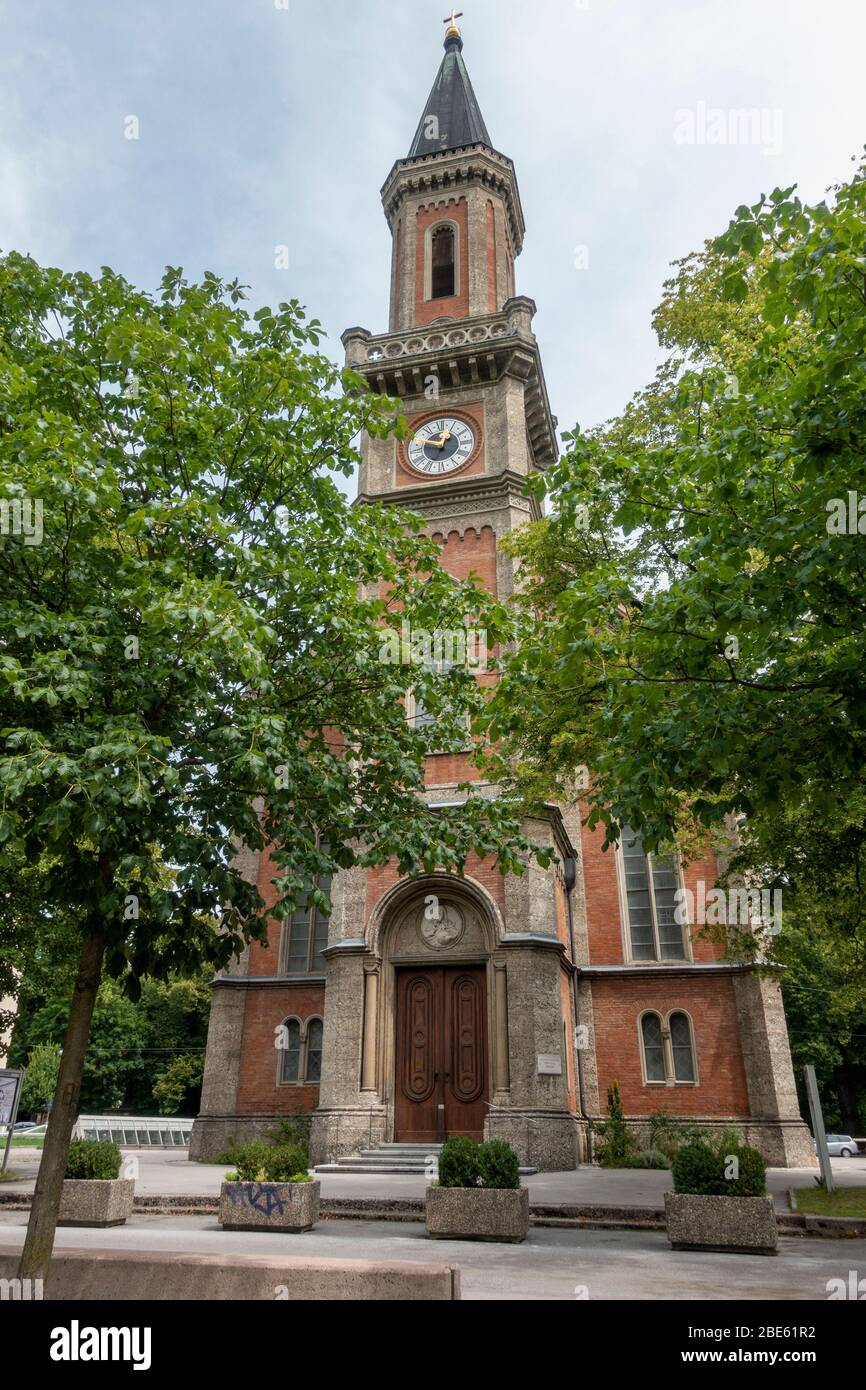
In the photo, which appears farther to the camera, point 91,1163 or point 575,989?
point 575,989

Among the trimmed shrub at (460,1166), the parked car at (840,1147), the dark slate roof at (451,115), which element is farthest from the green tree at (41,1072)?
the dark slate roof at (451,115)

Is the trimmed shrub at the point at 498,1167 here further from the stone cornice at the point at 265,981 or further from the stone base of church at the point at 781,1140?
the stone cornice at the point at 265,981

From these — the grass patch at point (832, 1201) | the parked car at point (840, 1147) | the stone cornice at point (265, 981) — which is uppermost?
the stone cornice at point (265, 981)

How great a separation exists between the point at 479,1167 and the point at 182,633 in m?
7.56

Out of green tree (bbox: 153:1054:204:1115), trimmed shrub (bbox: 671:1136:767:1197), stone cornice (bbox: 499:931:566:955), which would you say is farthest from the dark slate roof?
green tree (bbox: 153:1054:204:1115)

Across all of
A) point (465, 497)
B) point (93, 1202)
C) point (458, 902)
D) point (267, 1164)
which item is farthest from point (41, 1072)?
point (267, 1164)

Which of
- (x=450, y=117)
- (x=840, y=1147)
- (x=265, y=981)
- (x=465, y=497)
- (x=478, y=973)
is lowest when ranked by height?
(x=840, y=1147)

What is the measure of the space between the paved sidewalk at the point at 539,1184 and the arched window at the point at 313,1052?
3.18 m

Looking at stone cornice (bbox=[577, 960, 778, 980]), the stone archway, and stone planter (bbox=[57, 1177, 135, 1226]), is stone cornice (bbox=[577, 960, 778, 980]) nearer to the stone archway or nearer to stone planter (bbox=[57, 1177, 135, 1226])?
the stone archway

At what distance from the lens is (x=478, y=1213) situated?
1058 centimetres

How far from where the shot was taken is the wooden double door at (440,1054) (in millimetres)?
18547

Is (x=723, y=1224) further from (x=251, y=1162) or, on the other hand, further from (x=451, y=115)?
(x=451, y=115)
